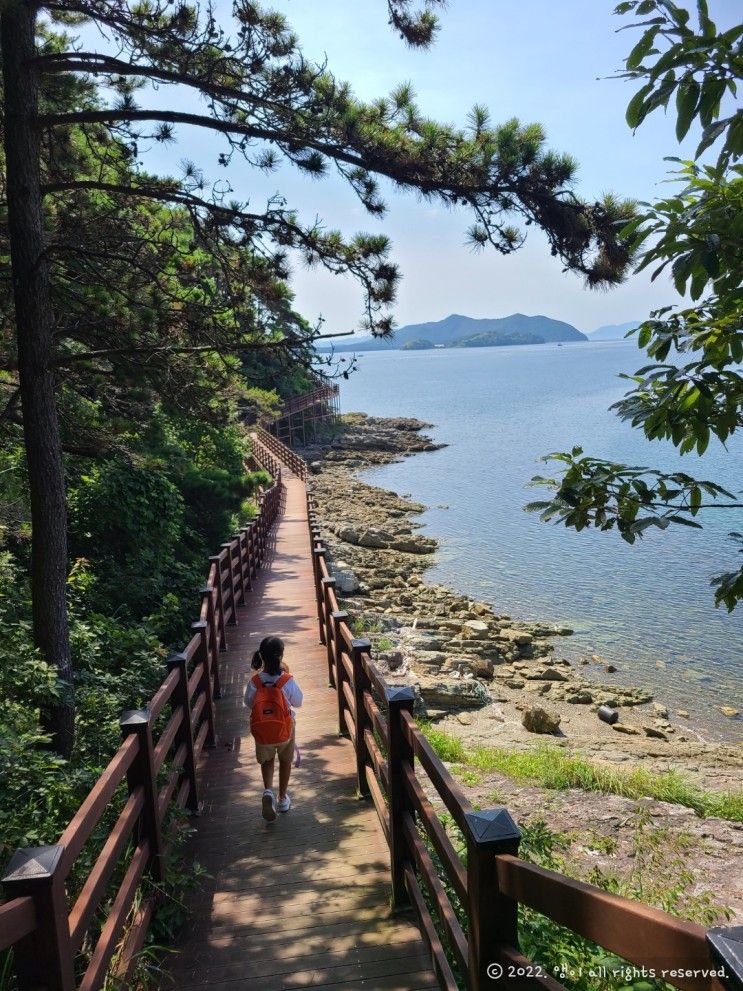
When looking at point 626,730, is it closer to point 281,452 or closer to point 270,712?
point 270,712

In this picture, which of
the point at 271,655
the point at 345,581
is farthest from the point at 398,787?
the point at 345,581

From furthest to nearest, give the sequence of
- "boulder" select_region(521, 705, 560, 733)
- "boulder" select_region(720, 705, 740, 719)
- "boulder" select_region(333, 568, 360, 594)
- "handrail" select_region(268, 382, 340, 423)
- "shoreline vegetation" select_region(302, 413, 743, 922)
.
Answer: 1. "handrail" select_region(268, 382, 340, 423)
2. "boulder" select_region(333, 568, 360, 594)
3. "boulder" select_region(720, 705, 740, 719)
4. "boulder" select_region(521, 705, 560, 733)
5. "shoreline vegetation" select_region(302, 413, 743, 922)

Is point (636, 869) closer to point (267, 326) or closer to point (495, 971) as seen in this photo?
point (495, 971)

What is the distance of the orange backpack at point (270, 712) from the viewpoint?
5.21m

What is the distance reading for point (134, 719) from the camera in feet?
12.3

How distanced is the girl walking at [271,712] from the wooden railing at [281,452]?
2893 cm

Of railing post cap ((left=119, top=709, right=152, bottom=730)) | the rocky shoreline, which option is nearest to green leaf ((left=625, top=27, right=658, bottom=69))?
railing post cap ((left=119, top=709, right=152, bottom=730))

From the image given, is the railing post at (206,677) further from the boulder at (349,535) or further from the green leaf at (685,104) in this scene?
the boulder at (349,535)

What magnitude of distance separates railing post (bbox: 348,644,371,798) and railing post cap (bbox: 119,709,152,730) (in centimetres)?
184

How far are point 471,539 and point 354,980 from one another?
26900mm

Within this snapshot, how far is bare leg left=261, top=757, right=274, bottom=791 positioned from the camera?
209 inches

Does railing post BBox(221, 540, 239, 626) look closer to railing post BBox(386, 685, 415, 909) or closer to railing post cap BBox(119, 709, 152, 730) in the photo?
railing post cap BBox(119, 709, 152, 730)

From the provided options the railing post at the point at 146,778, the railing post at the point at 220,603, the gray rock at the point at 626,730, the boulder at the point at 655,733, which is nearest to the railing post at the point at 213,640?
the railing post at the point at 220,603

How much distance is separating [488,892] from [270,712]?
3.02m
